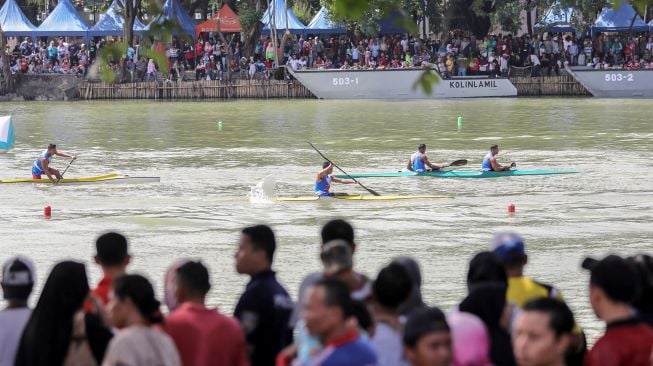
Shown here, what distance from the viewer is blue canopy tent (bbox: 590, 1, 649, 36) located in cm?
4644

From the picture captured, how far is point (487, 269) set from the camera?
6.13 meters

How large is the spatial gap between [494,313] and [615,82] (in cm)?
4075

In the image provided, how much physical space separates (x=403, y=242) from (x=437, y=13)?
31.9 m

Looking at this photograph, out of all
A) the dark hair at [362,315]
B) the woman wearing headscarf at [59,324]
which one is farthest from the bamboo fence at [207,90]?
the dark hair at [362,315]

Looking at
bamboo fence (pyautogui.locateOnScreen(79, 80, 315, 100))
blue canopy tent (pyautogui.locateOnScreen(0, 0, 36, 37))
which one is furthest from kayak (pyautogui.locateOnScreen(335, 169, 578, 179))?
blue canopy tent (pyautogui.locateOnScreen(0, 0, 36, 37))

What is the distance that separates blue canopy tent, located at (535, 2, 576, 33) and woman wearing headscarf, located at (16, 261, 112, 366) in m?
42.5

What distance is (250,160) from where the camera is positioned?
99.5 ft

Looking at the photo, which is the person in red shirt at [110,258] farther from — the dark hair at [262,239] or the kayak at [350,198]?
the kayak at [350,198]

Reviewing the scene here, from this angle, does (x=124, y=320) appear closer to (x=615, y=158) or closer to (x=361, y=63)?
(x=615, y=158)

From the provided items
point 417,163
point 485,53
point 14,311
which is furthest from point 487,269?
point 485,53

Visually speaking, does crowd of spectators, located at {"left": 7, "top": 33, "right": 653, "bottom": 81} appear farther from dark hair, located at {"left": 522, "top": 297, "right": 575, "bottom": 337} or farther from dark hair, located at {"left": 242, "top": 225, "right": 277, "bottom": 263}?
dark hair, located at {"left": 522, "top": 297, "right": 575, "bottom": 337}

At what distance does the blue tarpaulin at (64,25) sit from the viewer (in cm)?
4872

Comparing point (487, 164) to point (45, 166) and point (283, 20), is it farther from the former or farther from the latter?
point (283, 20)

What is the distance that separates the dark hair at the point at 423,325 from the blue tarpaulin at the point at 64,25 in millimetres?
44947
